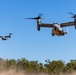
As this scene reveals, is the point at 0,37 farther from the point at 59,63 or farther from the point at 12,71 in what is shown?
the point at 59,63

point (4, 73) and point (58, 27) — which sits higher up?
point (58, 27)

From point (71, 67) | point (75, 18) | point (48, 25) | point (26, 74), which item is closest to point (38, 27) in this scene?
point (48, 25)

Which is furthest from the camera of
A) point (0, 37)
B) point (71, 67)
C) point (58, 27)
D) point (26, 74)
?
point (71, 67)

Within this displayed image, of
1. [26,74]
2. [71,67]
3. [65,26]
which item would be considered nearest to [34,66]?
[71,67]

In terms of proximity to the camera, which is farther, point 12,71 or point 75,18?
point 12,71

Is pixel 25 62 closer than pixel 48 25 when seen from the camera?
No

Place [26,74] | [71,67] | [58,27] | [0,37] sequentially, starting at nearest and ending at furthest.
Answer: [58,27] → [0,37] → [26,74] → [71,67]

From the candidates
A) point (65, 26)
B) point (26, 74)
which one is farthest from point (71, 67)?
point (65, 26)

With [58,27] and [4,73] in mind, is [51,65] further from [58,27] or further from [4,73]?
[58,27]
